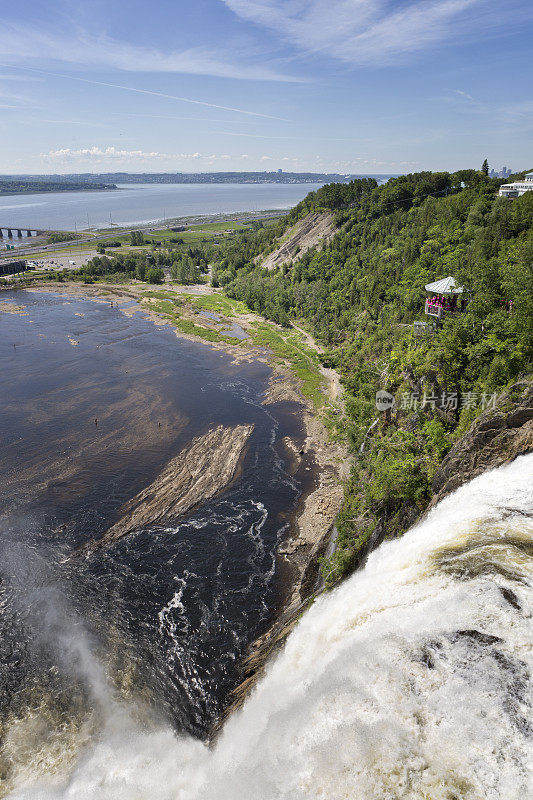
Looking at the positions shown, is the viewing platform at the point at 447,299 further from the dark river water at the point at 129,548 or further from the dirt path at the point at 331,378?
the dirt path at the point at 331,378

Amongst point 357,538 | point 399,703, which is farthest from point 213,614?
point 399,703

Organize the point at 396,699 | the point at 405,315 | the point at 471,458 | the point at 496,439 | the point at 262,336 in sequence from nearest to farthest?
the point at 396,699
the point at 496,439
the point at 471,458
the point at 405,315
the point at 262,336

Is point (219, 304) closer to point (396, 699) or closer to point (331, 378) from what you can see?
point (331, 378)

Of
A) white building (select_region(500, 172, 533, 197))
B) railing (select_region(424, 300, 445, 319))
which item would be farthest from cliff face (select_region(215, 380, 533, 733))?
white building (select_region(500, 172, 533, 197))

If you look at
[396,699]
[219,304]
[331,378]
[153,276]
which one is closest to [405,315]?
[331,378]

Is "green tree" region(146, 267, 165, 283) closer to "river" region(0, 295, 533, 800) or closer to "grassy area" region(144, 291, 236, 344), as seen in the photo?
"grassy area" region(144, 291, 236, 344)

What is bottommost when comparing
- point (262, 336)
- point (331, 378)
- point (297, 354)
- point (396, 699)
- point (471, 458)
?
point (331, 378)

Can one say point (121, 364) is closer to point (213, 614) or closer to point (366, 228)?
point (213, 614)
